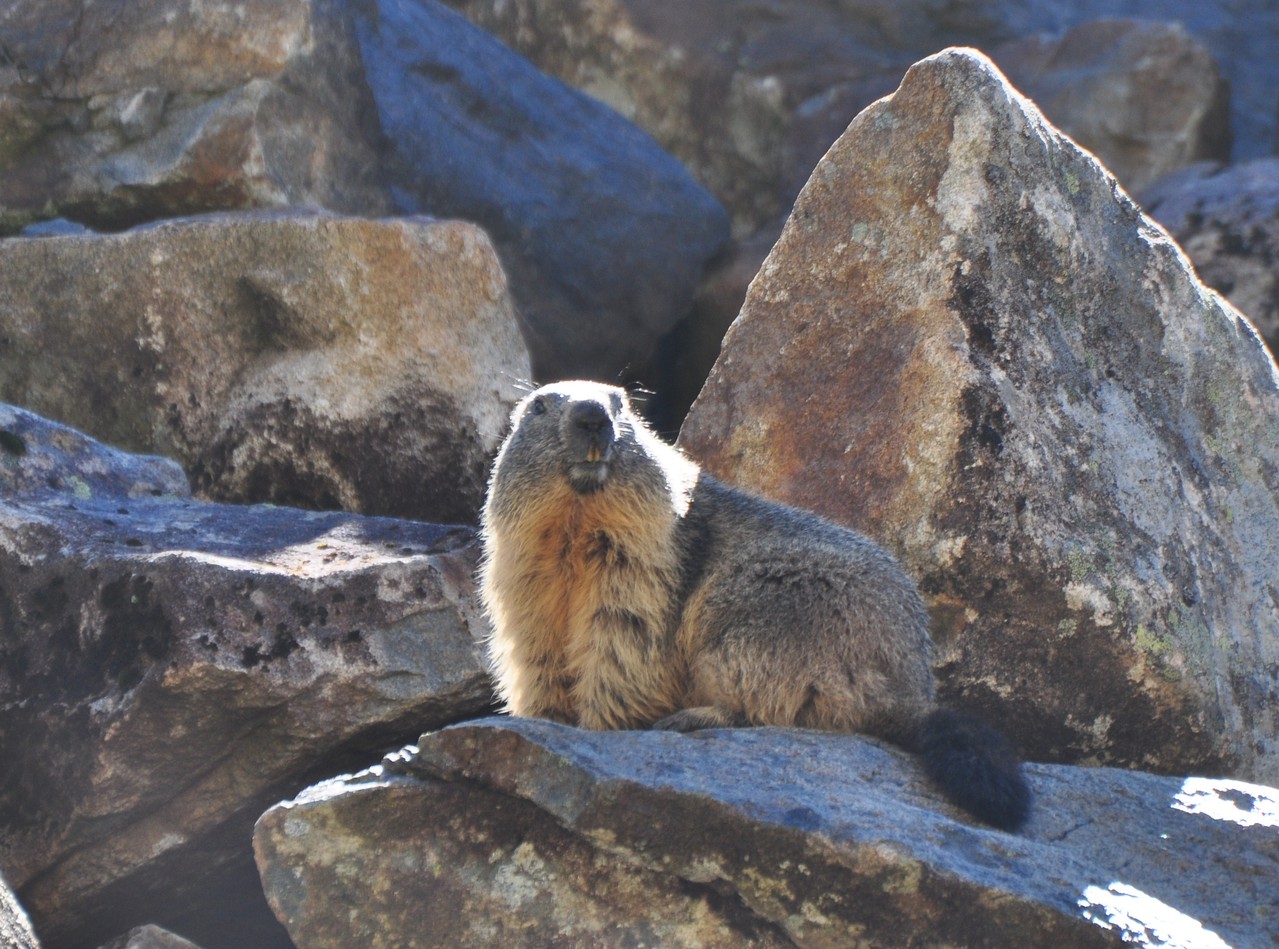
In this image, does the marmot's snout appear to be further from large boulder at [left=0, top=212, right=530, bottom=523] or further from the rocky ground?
large boulder at [left=0, top=212, right=530, bottom=523]

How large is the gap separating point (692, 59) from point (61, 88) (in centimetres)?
722

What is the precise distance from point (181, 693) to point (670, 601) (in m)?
1.96

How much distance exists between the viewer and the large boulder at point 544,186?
36.4ft

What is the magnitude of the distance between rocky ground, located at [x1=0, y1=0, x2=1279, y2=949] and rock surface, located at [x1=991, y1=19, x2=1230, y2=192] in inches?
216

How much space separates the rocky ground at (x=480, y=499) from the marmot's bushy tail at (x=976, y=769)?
115 mm

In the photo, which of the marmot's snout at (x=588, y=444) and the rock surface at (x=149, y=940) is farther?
the marmot's snout at (x=588, y=444)

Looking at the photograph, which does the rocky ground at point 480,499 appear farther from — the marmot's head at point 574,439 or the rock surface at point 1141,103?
the rock surface at point 1141,103

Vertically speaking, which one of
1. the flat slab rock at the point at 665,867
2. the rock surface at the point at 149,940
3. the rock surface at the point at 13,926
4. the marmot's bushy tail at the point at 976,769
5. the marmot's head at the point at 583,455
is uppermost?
the marmot's head at the point at 583,455

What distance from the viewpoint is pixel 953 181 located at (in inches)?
267

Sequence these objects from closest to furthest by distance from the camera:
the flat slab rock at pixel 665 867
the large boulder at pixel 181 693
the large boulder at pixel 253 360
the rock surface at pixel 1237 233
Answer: the flat slab rock at pixel 665 867
the large boulder at pixel 181 693
the large boulder at pixel 253 360
the rock surface at pixel 1237 233

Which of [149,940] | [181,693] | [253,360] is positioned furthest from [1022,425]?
[253,360]

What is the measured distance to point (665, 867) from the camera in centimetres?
439

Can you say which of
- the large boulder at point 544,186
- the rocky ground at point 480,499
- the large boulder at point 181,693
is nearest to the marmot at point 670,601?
the rocky ground at point 480,499

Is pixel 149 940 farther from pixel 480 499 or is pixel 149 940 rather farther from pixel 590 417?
pixel 480 499
